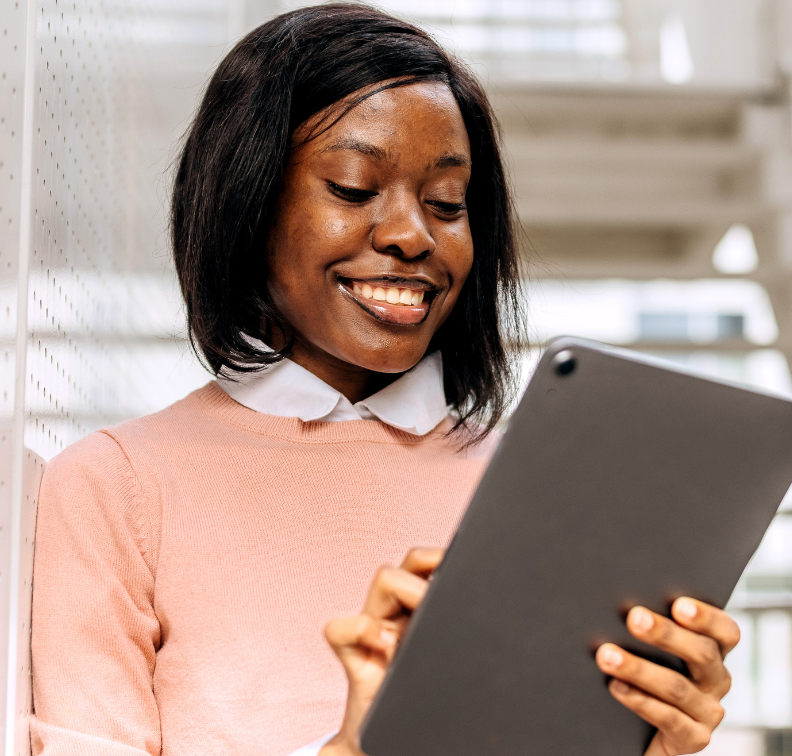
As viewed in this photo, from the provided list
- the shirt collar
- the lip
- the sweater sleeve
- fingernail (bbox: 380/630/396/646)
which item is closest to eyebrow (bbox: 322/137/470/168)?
the lip

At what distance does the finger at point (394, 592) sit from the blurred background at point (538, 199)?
298 millimetres

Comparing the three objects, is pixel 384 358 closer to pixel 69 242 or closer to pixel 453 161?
pixel 453 161

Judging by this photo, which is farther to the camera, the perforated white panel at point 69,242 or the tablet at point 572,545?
the perforated white panel at point 69,242

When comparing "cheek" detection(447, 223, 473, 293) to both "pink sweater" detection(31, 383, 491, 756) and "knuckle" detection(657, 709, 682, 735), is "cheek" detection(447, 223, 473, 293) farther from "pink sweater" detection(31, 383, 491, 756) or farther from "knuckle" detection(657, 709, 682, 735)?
"knuckle" detection(657, 709, 682, 735)

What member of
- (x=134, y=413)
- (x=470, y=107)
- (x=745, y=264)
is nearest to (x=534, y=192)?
(x=745, y=264)

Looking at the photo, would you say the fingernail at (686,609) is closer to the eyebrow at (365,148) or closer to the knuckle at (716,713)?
the knuckle at (716,713)

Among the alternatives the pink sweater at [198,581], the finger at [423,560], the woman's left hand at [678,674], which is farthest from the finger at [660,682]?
the pink sweater at [198,581]

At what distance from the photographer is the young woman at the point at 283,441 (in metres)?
0.78

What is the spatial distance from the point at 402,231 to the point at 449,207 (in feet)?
0.26

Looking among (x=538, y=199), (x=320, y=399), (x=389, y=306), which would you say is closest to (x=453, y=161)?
(x=389, y=306)

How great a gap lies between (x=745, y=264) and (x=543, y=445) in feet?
11.7

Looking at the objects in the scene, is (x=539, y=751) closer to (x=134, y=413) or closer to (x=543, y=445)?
(x=543, y=445)

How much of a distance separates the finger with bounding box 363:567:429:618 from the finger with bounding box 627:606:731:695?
137 mm

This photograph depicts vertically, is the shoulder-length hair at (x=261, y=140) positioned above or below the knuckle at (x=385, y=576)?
above
